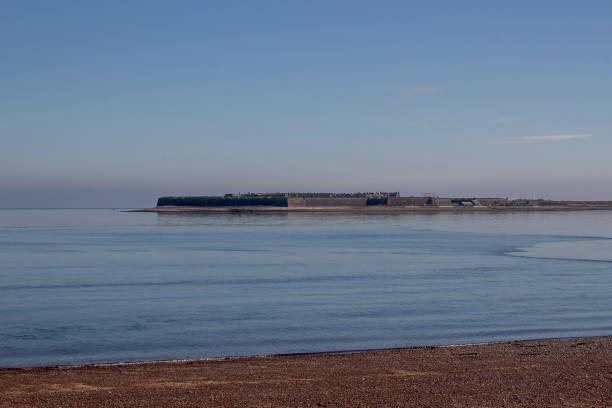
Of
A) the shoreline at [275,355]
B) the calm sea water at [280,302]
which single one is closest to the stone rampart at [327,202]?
the calm sea water at [280,302]

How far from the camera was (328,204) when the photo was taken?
13912 centimetres

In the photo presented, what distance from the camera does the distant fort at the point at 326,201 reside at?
5413 inches

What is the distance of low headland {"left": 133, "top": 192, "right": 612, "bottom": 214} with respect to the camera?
Result: 434 ft

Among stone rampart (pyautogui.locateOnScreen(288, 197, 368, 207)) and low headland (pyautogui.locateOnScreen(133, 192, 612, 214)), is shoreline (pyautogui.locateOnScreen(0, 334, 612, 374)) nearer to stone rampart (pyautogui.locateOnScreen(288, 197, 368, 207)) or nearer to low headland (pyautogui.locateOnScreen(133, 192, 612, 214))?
low headland (pyautogui.locateOnScreen(133, 192, 612, 214))

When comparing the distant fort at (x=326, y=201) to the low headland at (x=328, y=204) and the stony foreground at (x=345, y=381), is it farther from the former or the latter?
the stony foreground at (x=345, y=381)

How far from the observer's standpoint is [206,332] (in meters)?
13.2

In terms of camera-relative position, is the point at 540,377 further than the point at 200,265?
No

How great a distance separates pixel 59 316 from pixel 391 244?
27.2 metres

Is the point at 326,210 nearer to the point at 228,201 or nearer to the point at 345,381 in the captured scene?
the point at 228,201

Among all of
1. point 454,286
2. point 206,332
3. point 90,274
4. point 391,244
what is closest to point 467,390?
point 206,332

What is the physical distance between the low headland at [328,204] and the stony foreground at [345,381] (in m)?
117

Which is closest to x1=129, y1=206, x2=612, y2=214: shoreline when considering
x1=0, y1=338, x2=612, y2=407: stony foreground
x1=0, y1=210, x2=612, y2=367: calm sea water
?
x1=0, y1=210, x2=612, y2=367: calm sea water

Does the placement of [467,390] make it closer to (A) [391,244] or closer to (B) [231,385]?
(B) [231,385]

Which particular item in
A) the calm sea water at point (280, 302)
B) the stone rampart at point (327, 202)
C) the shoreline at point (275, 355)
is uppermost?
the stone rampart at point (327, 202)
